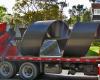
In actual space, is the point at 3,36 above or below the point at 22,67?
above

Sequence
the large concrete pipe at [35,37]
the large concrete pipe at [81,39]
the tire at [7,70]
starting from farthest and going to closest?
the tire at [7,70] → the large concrete pipe at [35,37] → the large concrete pipe at [81,39]

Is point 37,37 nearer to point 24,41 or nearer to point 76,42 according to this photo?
point 24,41

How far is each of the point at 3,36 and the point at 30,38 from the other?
184 cm

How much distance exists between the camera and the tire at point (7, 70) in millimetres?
15648

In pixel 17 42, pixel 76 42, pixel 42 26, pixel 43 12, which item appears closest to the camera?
pixel 76 42

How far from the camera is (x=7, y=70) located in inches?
627

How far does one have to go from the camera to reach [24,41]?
15633 mm

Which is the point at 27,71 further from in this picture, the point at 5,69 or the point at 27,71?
the point at 5,69

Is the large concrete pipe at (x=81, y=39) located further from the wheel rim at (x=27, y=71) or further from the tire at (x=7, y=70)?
the tire at (x=7, y=70)

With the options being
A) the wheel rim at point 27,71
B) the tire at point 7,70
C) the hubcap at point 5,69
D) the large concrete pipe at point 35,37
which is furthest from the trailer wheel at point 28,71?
the hubcap at point 5,69

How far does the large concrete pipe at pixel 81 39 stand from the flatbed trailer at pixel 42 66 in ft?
Result: 1.58

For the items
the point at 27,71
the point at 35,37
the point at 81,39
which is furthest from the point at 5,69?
the point at 81,39

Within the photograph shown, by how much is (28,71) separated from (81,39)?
262 cm

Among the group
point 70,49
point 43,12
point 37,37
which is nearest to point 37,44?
point 37,37
